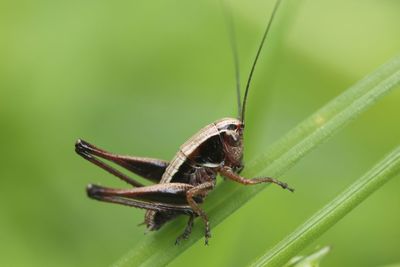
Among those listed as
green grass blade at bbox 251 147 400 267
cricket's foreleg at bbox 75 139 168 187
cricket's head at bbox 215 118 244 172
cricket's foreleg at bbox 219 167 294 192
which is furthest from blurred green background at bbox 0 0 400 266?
green grass blade at bbox 251 147 400 267

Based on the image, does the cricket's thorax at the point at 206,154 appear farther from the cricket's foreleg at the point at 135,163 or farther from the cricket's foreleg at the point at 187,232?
the cricket's foreleg at the point at 187,232

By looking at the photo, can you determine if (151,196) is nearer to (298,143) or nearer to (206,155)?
(206,155)

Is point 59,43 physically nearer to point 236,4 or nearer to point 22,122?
point 22,122

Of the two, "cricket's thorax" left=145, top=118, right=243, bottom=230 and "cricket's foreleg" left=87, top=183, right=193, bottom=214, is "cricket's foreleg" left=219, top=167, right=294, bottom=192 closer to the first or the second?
"cricket's thorax" left=145, top=118, right=243, bottom=230

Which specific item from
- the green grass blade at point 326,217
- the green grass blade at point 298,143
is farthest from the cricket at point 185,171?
the green grass blade at point 326,217

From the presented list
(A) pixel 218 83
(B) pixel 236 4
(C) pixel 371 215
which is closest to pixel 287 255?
(C) pixel 371 215

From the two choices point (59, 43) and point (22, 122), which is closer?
point (22, 122)
